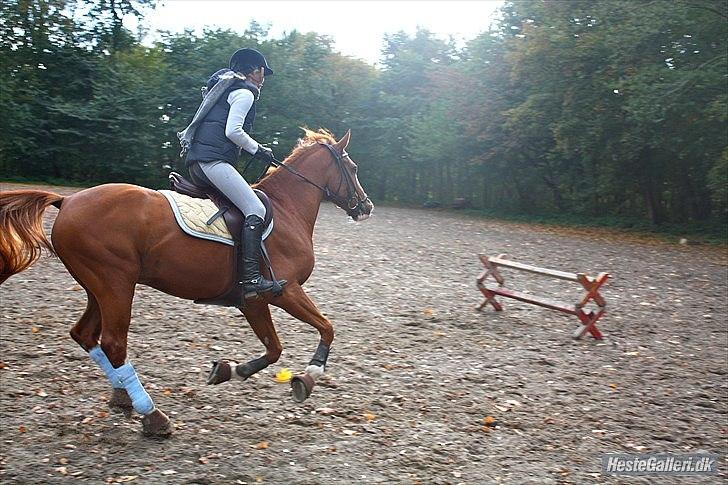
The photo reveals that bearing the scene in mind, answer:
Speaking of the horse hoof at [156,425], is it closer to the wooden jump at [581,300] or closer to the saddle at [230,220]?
the saddle at [230,220]

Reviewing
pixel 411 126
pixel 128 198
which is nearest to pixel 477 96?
pixel 411 126

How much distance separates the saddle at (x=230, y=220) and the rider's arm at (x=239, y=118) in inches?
19.7

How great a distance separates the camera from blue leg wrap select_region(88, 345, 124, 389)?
552 centimetres

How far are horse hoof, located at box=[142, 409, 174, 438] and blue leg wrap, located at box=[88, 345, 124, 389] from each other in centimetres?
38

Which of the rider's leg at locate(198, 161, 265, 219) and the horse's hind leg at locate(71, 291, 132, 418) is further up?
the rider's leg at locate(198, 161, 265, 219)

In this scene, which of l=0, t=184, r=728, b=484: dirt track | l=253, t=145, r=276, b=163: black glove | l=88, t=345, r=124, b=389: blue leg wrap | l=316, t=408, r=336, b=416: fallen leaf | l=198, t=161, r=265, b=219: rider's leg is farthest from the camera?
l=316, t=408, r=336, b=416: fallen leaf

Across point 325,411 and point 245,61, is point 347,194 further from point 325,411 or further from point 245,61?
point 325,411

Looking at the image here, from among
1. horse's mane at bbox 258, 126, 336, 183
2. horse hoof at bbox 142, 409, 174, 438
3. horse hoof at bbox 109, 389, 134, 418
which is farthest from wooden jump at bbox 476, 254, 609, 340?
horse hoof at bbox 109, 389, 134, 418

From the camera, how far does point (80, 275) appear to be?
5.31 meters

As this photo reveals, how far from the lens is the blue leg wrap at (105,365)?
552cm

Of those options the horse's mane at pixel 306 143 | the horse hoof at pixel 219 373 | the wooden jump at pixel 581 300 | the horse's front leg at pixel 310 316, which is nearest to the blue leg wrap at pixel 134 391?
the horse hoof at pixel 219 373

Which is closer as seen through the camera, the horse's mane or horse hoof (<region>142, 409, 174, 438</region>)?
horse hoof (<region>142, 409, 174, 438</region>)

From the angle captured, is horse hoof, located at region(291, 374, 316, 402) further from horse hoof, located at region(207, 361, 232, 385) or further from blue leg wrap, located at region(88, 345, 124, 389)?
blue leg wrap, located at region(88, 345, 124, 389)

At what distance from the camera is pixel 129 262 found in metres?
5.32
